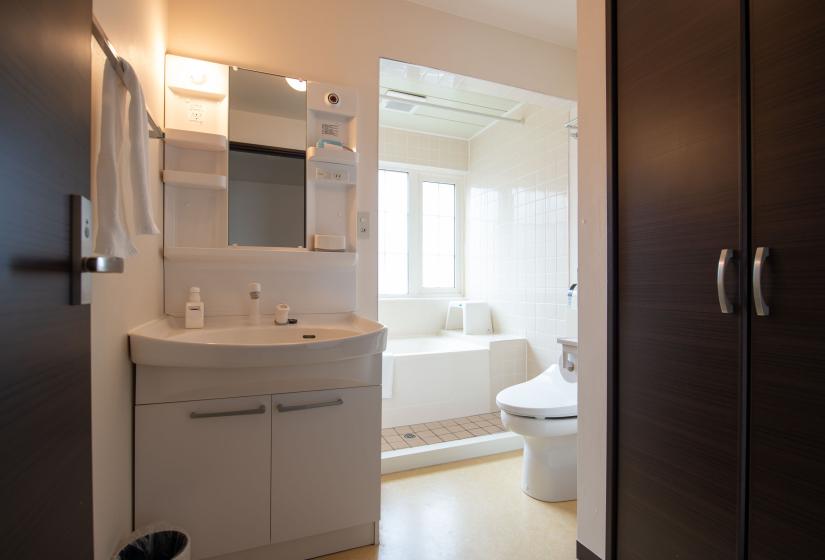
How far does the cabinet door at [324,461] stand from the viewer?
1.42 metres

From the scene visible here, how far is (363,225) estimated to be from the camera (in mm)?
1880

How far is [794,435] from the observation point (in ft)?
2.78

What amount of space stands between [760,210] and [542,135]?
7.77 feet

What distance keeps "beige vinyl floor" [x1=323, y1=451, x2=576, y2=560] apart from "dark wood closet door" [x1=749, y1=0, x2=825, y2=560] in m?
0.90

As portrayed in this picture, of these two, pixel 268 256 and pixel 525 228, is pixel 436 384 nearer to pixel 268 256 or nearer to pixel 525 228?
pixel 525 228

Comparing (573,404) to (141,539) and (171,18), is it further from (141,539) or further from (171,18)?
(171,18)

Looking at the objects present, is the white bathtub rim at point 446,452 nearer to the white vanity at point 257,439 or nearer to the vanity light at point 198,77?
the white vanity at point 257,439

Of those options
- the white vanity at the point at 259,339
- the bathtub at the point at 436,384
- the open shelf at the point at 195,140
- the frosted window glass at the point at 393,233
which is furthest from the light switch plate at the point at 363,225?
the frosted window glass at the point at 393,233

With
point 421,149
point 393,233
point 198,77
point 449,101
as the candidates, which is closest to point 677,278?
point 198,77

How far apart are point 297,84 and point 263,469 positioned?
161cm

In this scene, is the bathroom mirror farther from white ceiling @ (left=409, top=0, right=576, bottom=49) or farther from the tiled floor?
the tiled floor

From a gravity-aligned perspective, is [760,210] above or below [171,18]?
below

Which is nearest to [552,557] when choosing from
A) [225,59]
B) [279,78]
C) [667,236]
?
[667,236]

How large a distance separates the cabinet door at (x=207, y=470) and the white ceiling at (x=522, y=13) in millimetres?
2093
